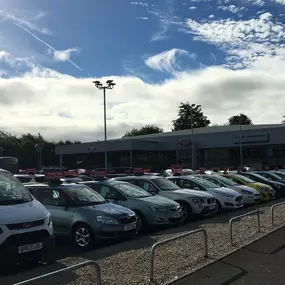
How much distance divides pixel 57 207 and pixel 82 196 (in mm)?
691

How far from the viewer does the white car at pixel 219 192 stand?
16.3 m

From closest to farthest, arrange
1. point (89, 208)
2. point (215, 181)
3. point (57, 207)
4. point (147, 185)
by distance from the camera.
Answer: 1. point (89, 208)
2. point (57, 207)
3. point (147, 185)
4. point (215, 181)

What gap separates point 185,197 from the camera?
14.5m

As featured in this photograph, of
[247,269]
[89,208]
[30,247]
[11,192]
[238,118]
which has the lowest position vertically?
[247,269]

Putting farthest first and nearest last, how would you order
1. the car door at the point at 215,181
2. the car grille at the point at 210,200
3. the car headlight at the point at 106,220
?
the car door at the point at 215,181
the car grille at the point at 210,200
the car headlight at the point at 106,220

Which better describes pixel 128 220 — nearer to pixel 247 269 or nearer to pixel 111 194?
pixel 111 194

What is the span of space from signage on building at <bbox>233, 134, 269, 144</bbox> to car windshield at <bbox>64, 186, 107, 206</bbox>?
1883 inches

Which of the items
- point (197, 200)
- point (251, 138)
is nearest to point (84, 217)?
point (197, 200)

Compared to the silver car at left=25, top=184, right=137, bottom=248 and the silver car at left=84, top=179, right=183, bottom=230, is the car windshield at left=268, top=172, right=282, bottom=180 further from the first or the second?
the silver car at left=25, top=184, right=137, bottom=248

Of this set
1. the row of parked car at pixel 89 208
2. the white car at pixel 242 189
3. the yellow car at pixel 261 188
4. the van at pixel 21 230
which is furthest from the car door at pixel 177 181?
the van at pixel 21 230

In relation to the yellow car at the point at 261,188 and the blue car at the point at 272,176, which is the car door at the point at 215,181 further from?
the blue car at the point at 272,176

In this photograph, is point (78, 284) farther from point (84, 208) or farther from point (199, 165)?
point (199, 165)

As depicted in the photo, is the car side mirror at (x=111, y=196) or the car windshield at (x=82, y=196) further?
the car side mirror at (x=111, y=196)

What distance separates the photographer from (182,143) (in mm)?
60938
